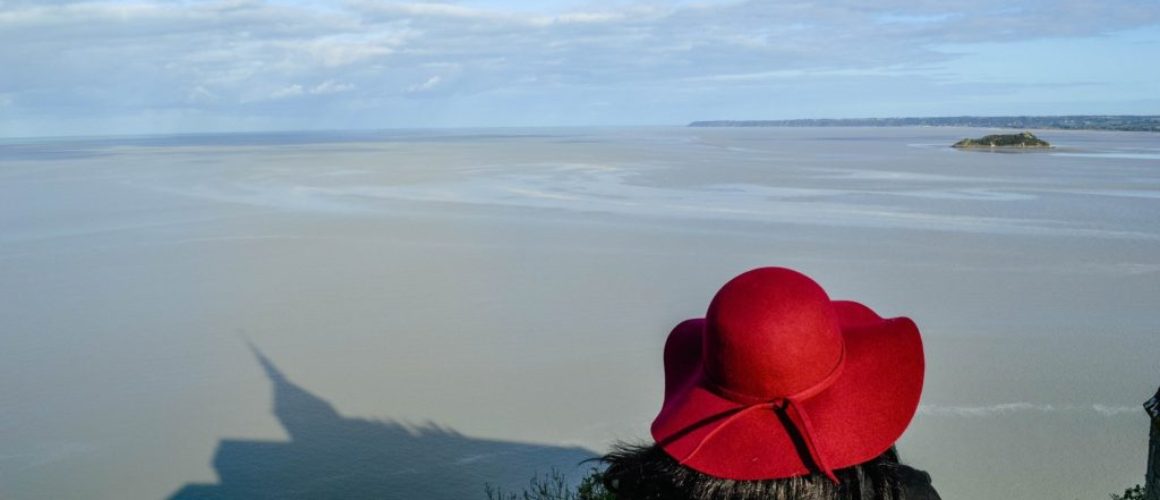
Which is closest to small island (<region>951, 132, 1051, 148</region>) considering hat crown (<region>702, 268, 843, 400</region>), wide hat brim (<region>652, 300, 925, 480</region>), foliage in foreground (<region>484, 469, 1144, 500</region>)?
foliage in foreground (<region>484, 469, 1144, 500</region>)

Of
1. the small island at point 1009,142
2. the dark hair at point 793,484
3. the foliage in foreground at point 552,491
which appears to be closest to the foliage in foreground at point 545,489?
the foliage in foreground at point 552,491

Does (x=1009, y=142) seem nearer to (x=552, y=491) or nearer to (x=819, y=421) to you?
(x=552, y=491)

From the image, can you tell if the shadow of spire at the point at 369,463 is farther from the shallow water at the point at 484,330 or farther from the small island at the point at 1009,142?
the small island at the point at 1009,142

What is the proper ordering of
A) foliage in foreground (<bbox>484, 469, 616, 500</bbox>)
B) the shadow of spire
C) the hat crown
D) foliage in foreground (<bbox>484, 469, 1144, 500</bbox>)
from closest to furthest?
the hat crown → foliage in foreground (<bbox>484, 469, 1144, 500</bbox>) → foliage in foreground (<bbox>484, 469, 616, 500</bbox>) → the shadow of spire

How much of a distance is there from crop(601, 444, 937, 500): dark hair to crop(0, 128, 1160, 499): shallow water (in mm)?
2742

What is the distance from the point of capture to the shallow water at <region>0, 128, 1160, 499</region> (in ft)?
A: 22.4

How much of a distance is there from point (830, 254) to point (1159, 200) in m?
10.7

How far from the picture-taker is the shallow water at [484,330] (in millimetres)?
6816

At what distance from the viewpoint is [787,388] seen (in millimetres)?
1533

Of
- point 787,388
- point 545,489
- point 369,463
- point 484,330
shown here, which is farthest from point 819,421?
point 484,330

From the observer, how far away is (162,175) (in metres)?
33.6

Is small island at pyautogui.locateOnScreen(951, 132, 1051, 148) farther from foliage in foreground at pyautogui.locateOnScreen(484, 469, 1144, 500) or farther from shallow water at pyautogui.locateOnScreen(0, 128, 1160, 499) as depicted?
foliage in foreground at pyautogui.locateOnScreen(484, 469, 1144, 500)

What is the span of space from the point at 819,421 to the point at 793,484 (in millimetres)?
104

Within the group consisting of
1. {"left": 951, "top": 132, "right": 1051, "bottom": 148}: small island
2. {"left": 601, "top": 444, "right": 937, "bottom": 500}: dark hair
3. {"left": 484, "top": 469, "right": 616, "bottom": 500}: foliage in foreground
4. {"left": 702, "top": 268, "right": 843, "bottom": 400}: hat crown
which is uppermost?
{"left": 702, "top": 268, "right": 843, "bottom": 400}: hat crown
